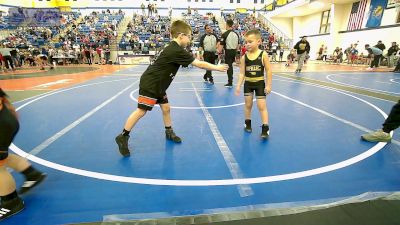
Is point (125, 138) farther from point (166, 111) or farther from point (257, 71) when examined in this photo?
point (257, 71)

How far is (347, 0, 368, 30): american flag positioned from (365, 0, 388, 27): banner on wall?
2.87 ft

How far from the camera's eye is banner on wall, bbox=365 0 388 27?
21.1 meters

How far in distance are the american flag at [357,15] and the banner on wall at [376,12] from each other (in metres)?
0.87

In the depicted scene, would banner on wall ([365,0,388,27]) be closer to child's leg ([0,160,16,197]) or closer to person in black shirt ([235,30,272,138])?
person in black shirt ([235,30,272,138])

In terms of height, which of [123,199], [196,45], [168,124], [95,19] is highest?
[95,19]

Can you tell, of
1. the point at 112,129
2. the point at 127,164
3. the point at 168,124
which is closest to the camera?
the point at 127,164

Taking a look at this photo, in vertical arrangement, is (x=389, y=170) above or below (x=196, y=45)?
below

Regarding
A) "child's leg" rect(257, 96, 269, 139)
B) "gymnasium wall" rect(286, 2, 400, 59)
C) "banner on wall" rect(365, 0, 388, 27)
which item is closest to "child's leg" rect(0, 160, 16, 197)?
"child's leg" rect(257, 96, 269, 139)

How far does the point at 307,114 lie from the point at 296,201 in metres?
3.15

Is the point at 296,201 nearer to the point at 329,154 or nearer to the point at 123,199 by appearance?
the point at 329,154

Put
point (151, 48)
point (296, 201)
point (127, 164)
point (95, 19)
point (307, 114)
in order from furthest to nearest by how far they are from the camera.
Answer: point (95, 19) < point (151, 48) < point (307, 114) < point (127, 164) < point (296, 201)

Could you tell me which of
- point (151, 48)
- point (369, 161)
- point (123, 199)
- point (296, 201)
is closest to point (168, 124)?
point (123, 199)

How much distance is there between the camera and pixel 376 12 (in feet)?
71.2

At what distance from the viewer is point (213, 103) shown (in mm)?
6023
